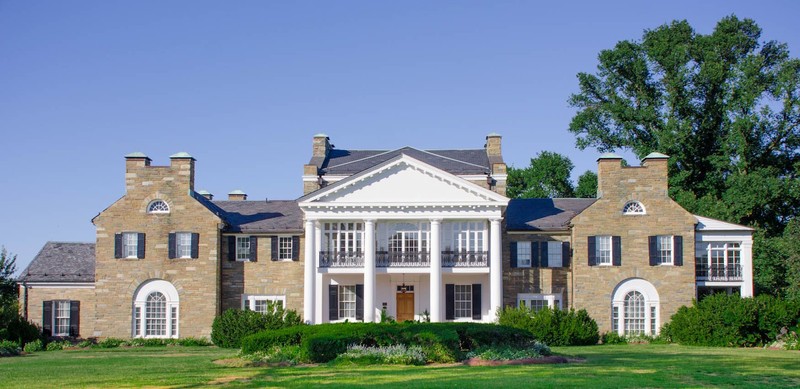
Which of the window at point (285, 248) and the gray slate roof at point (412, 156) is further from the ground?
the gray slate roof at point (412, 156)

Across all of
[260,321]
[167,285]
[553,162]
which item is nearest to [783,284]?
[553,162]

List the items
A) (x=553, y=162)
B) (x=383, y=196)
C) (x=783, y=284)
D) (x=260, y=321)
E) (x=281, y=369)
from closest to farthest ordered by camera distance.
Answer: (x=281, y=369), (x=260, y=321), (x=383, y=196), (x=783, y=284), (x=553, y=162)

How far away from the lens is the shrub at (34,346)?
37062 millimetres

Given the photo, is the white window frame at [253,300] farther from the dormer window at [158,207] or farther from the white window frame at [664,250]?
the white window frame at [664,250]

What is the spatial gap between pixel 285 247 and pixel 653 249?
17.1 m

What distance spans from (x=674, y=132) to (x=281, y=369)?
3717 centimetres

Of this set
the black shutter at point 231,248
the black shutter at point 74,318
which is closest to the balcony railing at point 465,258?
the black shutter at point 231,248

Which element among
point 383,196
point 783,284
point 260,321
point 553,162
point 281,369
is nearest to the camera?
point 281,369

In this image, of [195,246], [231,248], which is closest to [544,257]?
[231,248]

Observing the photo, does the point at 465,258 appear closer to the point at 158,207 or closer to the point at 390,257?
the point at 390,257

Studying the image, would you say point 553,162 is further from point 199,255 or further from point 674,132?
point 199,255

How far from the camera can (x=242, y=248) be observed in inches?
1682

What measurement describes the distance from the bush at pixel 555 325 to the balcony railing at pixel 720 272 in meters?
7.54

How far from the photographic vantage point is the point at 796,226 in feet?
150
